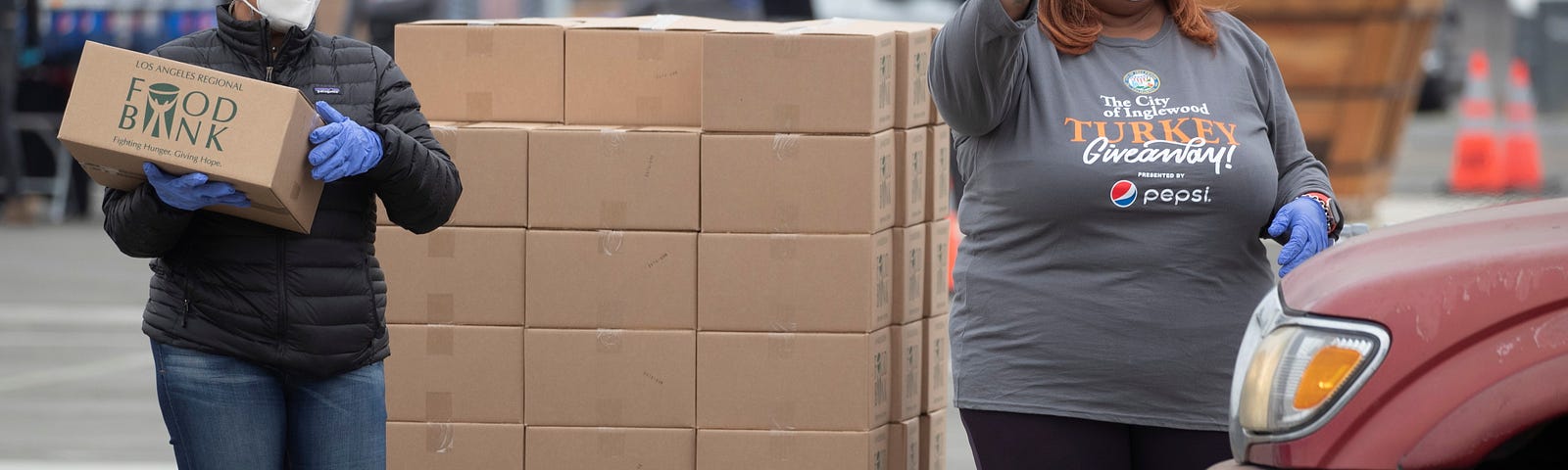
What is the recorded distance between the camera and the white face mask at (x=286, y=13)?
345 centimetres

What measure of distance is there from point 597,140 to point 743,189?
36cm

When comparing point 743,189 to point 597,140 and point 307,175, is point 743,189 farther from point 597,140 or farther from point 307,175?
point 307,175

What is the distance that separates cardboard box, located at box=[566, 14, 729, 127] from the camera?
436cm

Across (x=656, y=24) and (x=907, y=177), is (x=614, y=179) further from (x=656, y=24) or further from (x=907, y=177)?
(x=907, y=177)

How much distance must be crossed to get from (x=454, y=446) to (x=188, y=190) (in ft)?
4.09

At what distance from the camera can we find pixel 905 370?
4.43 meters

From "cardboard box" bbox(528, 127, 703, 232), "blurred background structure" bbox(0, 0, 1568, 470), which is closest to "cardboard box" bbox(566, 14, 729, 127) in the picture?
"cardboard box" bbox(528, 127, 703, 232)

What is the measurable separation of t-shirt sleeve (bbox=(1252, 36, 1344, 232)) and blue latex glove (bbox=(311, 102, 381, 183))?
166 centimetres

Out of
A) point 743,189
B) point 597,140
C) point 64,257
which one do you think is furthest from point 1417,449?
point 64,257

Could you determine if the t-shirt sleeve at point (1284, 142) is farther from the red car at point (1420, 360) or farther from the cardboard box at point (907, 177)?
the cardboard box at point (907, 177)

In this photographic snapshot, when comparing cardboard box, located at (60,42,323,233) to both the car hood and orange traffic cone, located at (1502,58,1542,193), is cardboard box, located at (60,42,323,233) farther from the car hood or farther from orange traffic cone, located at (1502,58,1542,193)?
orange traffic cone, located at (1502,58,1542,193)

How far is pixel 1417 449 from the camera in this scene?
2.62 metres

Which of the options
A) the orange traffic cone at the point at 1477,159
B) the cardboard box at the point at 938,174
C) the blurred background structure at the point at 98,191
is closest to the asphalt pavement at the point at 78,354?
the blurred background structure at the point at 98,191

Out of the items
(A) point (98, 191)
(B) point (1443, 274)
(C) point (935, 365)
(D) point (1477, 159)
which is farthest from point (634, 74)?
(A) point (98, 191)
